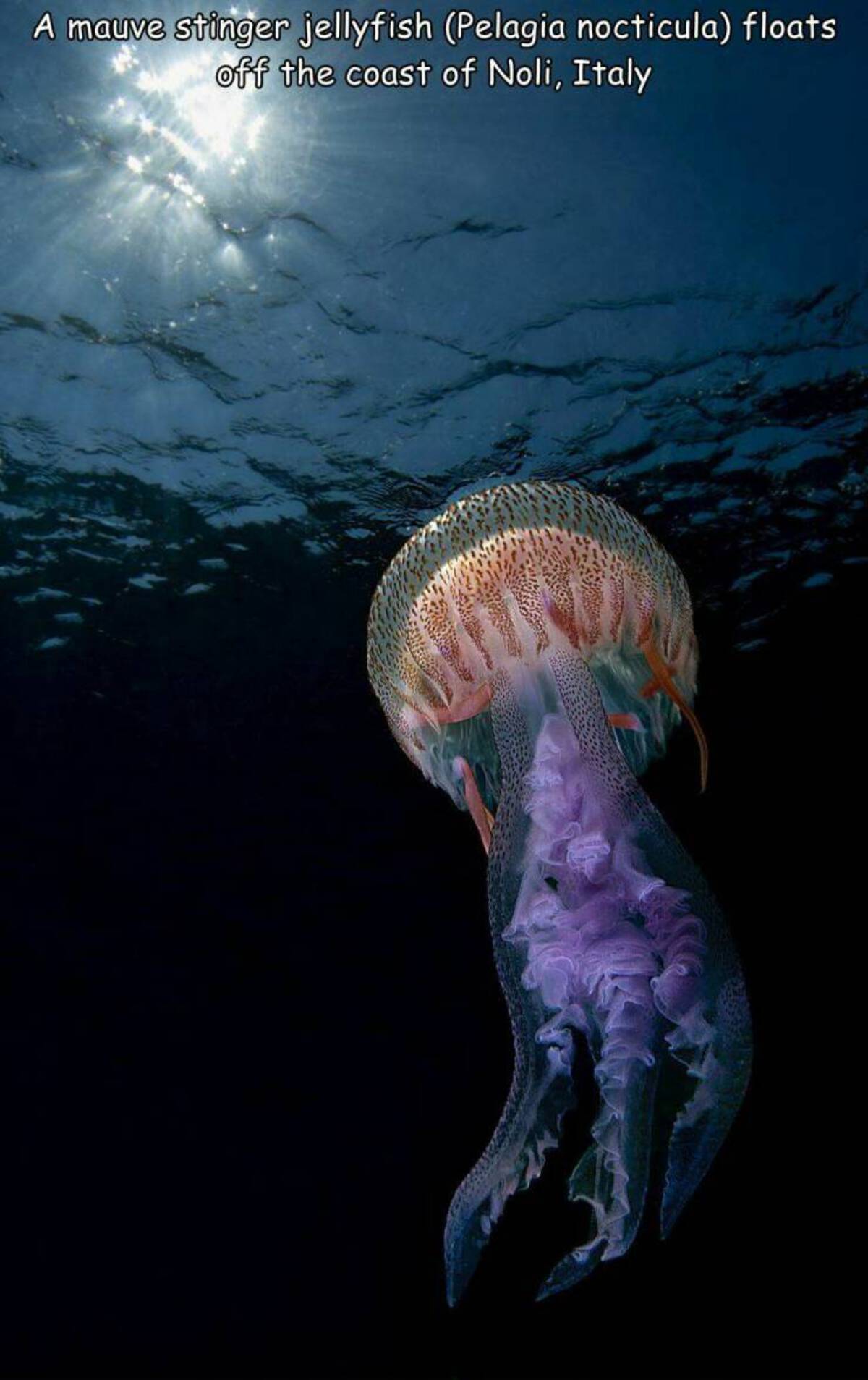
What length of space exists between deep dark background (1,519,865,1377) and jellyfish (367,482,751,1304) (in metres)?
4.72

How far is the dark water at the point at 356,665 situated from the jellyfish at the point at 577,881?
9.87 ft

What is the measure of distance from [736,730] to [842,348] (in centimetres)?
487

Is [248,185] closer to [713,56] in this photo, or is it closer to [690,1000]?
[713,56]

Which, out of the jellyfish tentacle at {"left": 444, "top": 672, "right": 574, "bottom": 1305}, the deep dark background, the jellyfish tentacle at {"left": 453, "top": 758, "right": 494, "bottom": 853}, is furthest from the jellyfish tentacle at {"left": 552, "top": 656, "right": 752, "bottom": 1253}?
the deep dark background

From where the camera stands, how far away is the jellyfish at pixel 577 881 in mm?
2686

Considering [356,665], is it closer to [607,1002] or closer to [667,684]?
[667,684]

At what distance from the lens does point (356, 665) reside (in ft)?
28.6

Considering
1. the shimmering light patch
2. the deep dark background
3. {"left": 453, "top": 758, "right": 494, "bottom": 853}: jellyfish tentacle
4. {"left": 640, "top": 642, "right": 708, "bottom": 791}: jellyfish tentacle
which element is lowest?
the deep dark background

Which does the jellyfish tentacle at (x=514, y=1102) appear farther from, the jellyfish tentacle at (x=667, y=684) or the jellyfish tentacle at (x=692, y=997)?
the jellyfish tentacle at (x=667, y=684)

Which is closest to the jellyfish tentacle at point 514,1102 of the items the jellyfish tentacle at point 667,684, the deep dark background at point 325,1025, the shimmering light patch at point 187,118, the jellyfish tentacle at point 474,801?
the jellyfish tentacle at point 474,801

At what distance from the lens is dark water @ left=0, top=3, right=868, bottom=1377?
199 inches

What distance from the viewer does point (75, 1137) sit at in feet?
56.7

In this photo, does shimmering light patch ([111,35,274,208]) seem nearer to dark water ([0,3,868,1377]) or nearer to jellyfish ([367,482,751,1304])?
dark water ([0,3,868,1377])

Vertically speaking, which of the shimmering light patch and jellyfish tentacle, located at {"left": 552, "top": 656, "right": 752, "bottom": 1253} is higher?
→ the shimmering light patch
